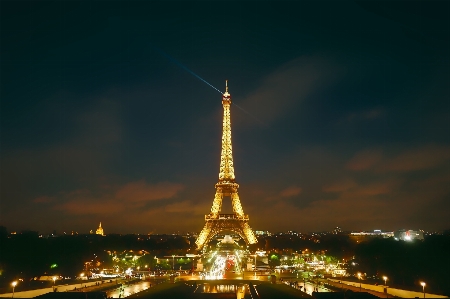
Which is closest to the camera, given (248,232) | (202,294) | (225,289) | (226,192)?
(202,294)

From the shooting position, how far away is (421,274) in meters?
36.7

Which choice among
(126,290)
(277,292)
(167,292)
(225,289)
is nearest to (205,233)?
(126,290)

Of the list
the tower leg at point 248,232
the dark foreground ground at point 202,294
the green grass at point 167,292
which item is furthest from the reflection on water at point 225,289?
the tower leg at point 248,232

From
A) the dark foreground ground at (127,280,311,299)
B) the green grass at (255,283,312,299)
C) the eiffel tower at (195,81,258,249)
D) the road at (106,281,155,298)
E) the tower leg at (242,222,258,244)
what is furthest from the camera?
the tower leg at (242,222,258,244)

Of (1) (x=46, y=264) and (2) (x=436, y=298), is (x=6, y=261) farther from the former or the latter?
(2) (x=436, y=298)

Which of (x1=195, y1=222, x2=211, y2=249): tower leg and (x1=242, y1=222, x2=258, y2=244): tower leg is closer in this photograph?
(x1=242, y1=222, x2=258, y2=244): tower leg

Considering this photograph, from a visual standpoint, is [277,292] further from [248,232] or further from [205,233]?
[205,233]

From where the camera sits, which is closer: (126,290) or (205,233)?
(126,290)

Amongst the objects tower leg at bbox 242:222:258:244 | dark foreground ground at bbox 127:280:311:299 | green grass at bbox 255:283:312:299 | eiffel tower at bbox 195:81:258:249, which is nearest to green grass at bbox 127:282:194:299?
dark foreground ground at bbox 127:280:311:299

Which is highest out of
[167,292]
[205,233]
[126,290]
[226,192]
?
[226,192]

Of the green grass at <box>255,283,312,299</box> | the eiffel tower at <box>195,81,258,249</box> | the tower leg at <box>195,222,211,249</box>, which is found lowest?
the green grass at <box>255,283,312,299</box>

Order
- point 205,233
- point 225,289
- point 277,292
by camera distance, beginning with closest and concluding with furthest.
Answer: point 277,292 < point 225,289 < point 205,233

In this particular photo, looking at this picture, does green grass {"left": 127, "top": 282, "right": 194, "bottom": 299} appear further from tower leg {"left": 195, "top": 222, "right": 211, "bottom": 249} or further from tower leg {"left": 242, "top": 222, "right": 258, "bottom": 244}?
tower leg {"left": 242, "top": 222, "right": 258, "bottom": 244}

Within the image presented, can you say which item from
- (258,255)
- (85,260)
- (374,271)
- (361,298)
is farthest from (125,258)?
(361,298)
